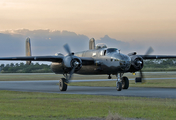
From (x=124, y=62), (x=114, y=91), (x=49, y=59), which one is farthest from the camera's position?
(x=49, y=59)

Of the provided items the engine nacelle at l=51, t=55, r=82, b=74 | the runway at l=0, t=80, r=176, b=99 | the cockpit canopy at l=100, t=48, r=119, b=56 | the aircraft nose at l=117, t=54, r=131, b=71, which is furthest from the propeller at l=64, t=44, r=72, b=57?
the aircraft nose at l=117, t=54, r=131, b=71

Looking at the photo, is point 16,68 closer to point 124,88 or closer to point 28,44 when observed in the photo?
point 28,44

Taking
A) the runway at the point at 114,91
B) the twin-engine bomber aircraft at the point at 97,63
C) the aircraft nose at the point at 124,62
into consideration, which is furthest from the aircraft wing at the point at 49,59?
the aircraft nose at the point at 124,62

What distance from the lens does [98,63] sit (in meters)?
33.0

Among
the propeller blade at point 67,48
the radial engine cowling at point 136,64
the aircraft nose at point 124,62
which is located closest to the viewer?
the aircraft nose at point 124,62

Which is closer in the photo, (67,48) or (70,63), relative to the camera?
(70,63)

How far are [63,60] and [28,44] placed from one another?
790 inches

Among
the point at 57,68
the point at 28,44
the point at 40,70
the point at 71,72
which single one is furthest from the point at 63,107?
the point at 40,70

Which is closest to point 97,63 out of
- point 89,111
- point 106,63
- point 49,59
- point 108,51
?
point 106,63

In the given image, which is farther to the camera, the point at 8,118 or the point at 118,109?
the point at 118,109

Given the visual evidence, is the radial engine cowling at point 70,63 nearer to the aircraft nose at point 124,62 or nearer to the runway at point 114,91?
the runway at point 114,91

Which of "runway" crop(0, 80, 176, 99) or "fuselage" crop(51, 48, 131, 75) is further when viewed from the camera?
"fuselage" crop(51, 48, 131, 75)

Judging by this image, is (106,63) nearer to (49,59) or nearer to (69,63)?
(69,63)

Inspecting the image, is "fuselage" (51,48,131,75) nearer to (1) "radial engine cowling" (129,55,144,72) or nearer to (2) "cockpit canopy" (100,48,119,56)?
(2) "cockpit canopy" (100,48,119,56)
